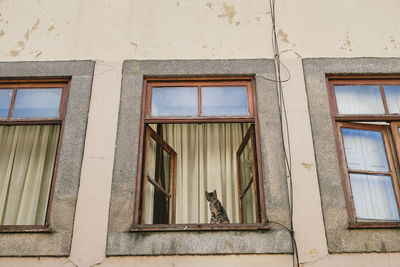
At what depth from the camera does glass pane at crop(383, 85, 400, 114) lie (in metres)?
4.64

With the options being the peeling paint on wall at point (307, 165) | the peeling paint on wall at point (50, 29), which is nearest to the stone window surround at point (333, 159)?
the peeling paint on wall at point (307, 165)

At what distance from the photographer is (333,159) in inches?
169

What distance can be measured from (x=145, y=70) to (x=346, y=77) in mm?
2059

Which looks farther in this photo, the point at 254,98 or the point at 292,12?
the point at 292,12

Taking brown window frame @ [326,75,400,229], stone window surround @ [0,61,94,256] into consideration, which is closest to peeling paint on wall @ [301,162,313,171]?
brown window frame @ [326,75,400,229]

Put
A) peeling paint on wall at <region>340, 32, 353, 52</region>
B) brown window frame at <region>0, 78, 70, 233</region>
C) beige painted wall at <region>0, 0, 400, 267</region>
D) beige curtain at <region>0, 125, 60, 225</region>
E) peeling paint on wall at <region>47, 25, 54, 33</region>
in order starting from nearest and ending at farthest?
brown window frame at <region>0, 78, 70, 233</region>, beige painted wall at <region>0, 0, 400, 267</region>, beige curtain at <region>0, 125, 60, 225</region>, peeling paint on wall at <region>340, 32, 353, 52</region>, peeling paint on wall at <region>47, 25, 54, 33</region>

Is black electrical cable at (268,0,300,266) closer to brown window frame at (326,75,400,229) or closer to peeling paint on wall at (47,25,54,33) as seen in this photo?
brown window frame at (326,75,400,229)

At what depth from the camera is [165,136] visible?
19.2 feet

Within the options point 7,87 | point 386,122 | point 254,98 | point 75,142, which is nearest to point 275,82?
point 254,98

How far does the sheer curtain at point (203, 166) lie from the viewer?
5746 mm

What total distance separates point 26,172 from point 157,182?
4.70 feet

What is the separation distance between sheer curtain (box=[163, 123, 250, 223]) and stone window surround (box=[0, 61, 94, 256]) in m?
1.44

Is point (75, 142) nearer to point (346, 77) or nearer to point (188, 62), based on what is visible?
point (188, 62)

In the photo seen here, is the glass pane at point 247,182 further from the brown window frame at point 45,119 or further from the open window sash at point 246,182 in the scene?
the brown window frame at point 45,119
